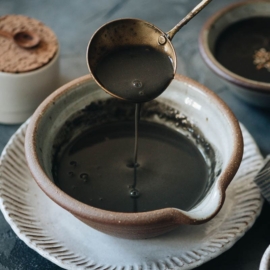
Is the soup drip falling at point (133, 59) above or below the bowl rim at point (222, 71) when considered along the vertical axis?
above

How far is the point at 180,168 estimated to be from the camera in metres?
1.07

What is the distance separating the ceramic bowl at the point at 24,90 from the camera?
3.77ft

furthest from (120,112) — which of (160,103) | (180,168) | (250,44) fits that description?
(250,44)

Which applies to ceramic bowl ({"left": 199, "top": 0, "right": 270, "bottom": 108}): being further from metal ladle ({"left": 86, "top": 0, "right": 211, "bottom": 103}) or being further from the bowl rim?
metal ladle ({"left": 86, "top": 0, "right": 211, "bottom": 103})

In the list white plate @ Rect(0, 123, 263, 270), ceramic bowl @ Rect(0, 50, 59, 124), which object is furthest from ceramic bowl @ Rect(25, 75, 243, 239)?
ceramic bowl @ Rect(0, 50, 59, 124)

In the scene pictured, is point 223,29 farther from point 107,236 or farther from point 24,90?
point 107,236

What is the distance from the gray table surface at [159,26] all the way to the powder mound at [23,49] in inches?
5.2

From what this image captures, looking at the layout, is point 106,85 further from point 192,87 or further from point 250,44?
point 250,44

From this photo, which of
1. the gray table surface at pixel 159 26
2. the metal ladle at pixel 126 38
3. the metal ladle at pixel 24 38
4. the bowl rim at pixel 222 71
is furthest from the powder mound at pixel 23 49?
the bowl rim at pixel 222 71

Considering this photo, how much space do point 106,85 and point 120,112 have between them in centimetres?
20

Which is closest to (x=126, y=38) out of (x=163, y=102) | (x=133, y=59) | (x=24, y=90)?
(x=133, y=59)

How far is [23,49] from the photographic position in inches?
46.8

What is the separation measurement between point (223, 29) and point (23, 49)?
0.54 metres

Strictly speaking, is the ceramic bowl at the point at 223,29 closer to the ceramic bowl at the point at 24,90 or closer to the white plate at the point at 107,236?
the white plate at the point at 107,236
